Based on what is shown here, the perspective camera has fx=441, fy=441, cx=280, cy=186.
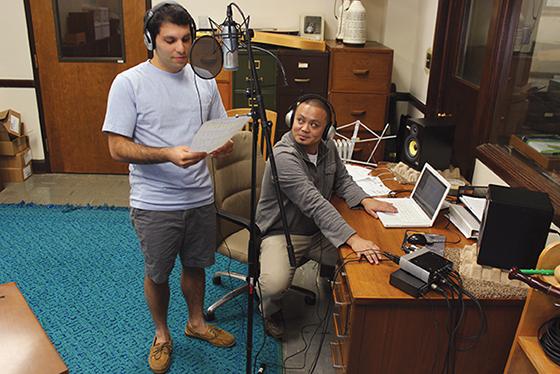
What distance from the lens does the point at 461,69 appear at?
2.79 m

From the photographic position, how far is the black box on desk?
54.1 inches

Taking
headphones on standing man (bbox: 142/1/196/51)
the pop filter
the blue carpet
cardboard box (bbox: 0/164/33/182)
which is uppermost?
headphones on standing man (bbox: 142/1/196/51)

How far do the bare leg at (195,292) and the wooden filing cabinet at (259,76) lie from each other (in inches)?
71.9

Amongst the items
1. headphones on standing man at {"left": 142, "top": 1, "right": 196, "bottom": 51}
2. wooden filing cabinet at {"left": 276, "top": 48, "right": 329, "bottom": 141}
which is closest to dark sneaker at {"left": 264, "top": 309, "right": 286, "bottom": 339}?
headphones on standing man at {"left": 142, "top": 1, "right": 196, "bottom": 51}

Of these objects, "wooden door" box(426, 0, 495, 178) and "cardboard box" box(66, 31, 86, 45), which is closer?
"wooden door" box(426, 0, 495, 178)

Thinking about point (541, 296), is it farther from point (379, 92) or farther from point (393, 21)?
point (393, 21)

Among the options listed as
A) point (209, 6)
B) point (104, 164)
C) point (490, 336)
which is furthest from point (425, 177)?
point (104, 164)

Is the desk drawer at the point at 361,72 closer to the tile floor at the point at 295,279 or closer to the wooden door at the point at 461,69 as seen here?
the wooden door at the point at 461,69

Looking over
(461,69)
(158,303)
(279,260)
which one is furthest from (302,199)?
(461,69)

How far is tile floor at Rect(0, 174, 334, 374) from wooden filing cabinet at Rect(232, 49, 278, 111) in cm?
129

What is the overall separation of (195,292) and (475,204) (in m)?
1.31

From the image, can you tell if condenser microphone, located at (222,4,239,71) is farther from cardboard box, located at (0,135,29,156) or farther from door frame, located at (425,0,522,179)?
cardboard box, located at (0,135,29,156)

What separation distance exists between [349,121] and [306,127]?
1533 mm

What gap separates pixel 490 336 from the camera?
1.46m
